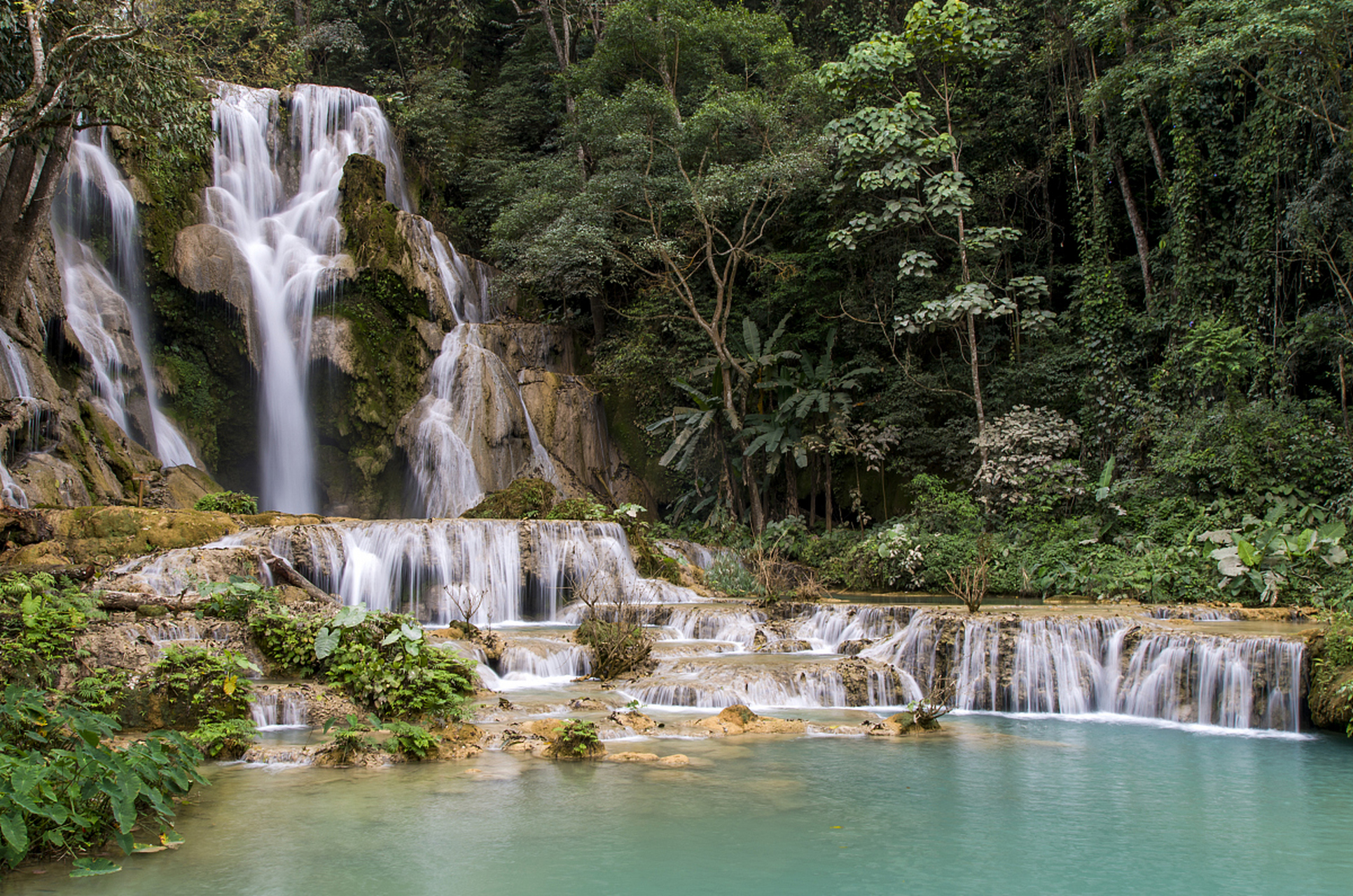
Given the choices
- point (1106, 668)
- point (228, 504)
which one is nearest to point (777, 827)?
point (1106, 668)

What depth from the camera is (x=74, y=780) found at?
393 cm

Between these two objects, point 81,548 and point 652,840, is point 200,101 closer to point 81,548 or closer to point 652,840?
point 81,548

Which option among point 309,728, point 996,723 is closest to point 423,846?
point 309,728

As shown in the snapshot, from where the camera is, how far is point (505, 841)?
15.0ft

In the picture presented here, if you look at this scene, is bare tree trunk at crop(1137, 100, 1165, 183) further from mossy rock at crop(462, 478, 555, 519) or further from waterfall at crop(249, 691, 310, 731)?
waterfall at crop(249, 691, 310, 731)

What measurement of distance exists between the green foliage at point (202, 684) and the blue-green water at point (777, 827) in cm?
94

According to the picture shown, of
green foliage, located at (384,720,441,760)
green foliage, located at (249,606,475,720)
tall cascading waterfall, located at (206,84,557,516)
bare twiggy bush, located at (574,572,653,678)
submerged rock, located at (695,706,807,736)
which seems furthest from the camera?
tall cascading waterfall, located at (206,84,557,516)

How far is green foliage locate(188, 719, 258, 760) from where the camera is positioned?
5.89m

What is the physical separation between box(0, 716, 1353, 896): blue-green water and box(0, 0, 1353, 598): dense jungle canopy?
20.9ft

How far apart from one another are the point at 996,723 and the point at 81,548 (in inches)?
392

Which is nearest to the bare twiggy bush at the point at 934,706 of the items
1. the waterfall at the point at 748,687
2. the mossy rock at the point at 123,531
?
the waterfall at the point at 748,687

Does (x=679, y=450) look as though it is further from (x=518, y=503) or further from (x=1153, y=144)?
(x=1153, y=144)

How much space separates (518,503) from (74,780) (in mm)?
11229

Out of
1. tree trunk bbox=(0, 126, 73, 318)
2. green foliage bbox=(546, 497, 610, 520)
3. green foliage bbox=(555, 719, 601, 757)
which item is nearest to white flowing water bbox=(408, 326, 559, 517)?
green foliage bbox=(546, 497, 610, 520)
